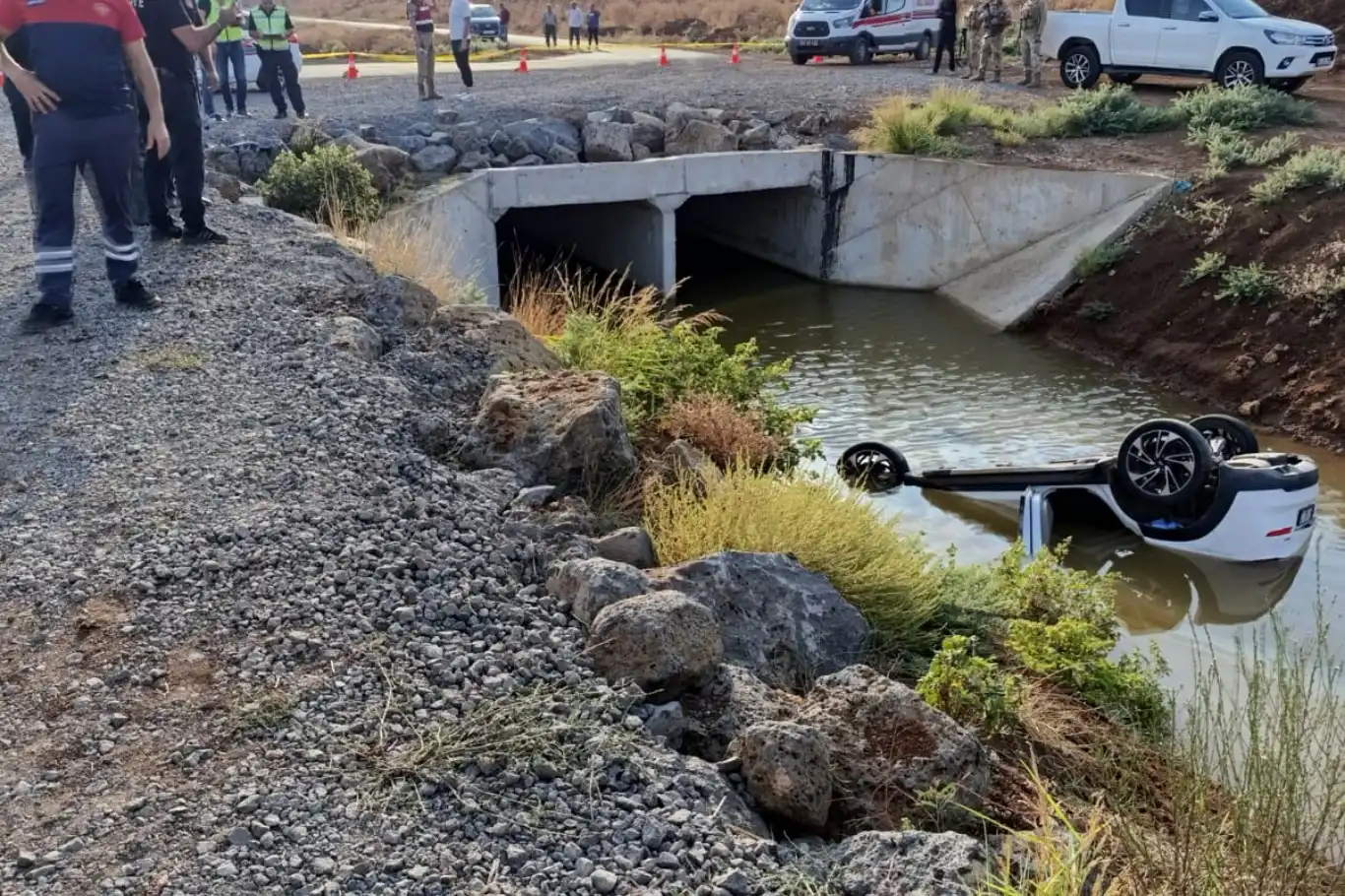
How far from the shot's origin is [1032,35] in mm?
22984

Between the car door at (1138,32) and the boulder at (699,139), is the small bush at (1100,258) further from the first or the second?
the car door at (1138,32)

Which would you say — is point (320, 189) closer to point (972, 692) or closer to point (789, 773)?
point (972, 692)

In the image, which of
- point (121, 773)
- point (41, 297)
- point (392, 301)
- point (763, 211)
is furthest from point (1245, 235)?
→ point (121, 773)

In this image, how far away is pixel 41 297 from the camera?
7.66m

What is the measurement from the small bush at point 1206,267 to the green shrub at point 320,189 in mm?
9639

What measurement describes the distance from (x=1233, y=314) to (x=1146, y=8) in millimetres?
9227

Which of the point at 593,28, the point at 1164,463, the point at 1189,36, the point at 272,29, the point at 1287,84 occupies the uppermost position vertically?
the point at 593,28

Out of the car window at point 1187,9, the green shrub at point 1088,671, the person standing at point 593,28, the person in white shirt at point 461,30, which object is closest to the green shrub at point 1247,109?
the car window at point 1187,9

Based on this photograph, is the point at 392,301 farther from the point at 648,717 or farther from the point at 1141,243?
the point at 1141,243

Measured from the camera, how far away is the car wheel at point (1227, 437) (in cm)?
978

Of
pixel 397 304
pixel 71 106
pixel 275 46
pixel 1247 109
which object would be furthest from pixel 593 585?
pixel 1247 109

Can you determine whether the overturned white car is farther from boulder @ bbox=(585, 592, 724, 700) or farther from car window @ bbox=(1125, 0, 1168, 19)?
car window @ bbox=(1125, 0, 1168, 19)

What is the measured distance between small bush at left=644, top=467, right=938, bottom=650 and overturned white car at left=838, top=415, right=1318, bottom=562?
2890 mm

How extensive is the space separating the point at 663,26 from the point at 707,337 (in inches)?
1683
